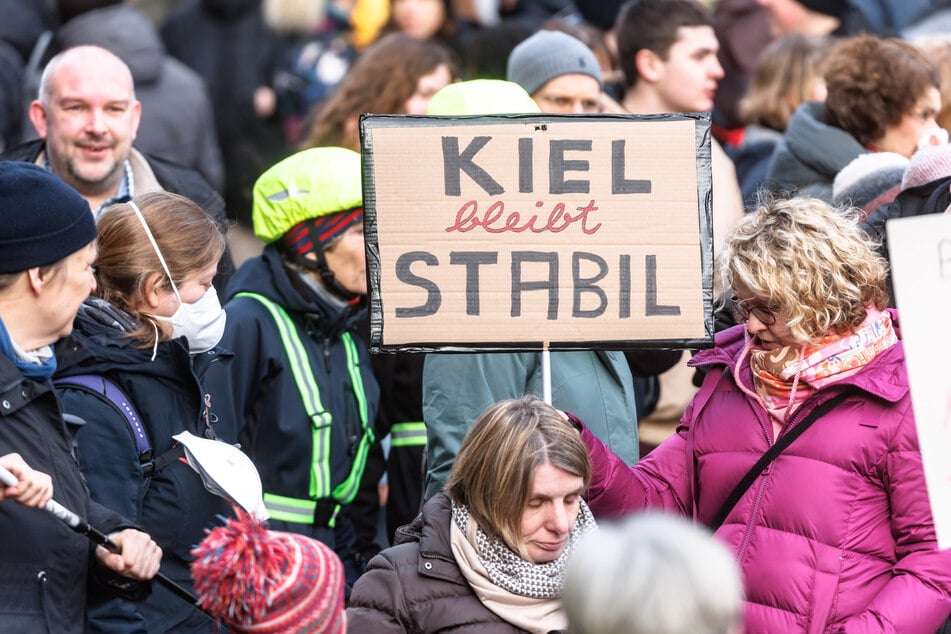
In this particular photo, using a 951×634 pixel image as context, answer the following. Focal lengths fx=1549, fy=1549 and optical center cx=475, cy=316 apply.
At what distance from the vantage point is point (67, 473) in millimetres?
3645

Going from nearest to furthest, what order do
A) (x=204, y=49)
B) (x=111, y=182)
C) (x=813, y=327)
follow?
1. (x=813, y=327)
2. (x=111, y=182)
3. (x=204, y=49)

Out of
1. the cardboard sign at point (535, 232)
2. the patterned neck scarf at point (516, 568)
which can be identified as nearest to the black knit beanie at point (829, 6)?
the cardboard sign at point (535, 232)

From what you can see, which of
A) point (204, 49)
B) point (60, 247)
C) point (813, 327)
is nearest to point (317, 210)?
point (60, 247)

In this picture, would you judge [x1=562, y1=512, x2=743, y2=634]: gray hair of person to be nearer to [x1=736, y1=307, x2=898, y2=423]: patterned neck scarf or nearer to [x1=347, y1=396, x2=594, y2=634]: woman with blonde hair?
[x1=347, y1=396, x2=594, y2=634]: woman with blonde hair

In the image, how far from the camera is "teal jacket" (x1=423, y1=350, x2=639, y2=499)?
4598 mm

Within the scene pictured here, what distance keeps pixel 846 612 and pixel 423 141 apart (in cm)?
162

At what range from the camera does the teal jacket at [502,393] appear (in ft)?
15.1

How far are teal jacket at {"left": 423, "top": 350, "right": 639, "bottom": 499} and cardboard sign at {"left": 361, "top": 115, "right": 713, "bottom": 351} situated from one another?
473mm

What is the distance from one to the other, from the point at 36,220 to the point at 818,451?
1.96 meters

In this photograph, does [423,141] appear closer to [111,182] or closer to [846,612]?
[846,612]

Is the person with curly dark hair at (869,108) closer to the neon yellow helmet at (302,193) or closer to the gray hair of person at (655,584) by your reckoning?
the neon yellow helmet at (302,193)

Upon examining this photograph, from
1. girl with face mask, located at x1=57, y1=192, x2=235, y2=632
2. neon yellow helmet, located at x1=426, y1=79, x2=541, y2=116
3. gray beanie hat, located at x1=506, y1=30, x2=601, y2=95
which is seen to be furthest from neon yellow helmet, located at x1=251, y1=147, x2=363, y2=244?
gray beanie hat, located at x1=506, y1=30, x2=601, y2=95

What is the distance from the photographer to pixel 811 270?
382 centimetres

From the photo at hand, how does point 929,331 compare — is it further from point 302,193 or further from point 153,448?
point 302,193
